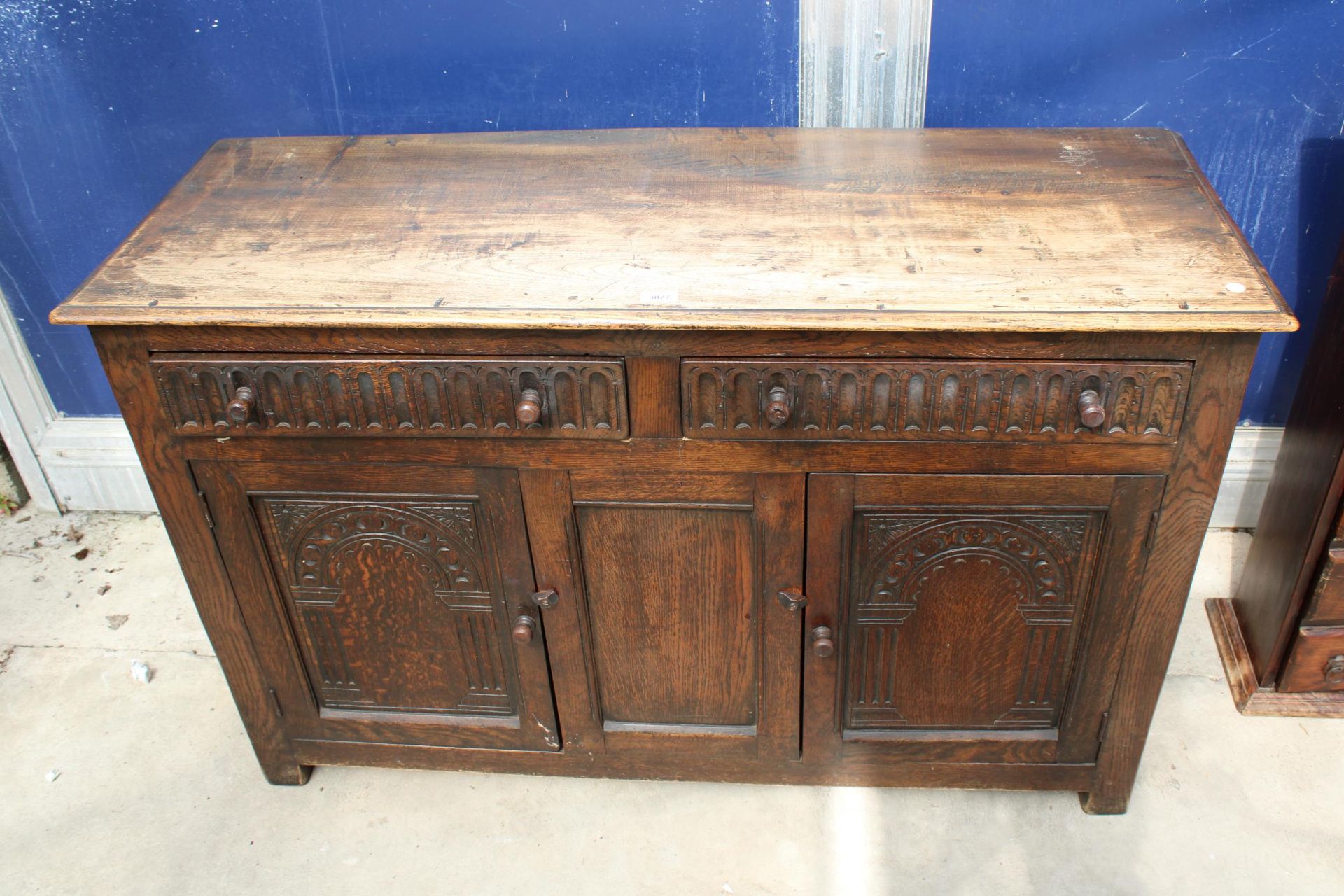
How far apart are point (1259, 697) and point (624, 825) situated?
4.33ft

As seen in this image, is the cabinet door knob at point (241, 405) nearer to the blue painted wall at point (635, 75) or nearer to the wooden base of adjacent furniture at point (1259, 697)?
the blue painted wall at point (635, 75)

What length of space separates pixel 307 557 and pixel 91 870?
2.57 ft

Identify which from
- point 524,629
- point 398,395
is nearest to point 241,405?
point 398,395

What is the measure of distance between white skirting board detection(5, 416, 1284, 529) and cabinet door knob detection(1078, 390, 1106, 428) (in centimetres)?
118

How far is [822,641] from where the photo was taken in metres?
1.73

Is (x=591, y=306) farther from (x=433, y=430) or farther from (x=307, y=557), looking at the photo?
(x=307, y=557)

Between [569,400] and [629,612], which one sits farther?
[629,612]

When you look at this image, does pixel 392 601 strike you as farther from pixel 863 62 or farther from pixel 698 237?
pixel 863 62

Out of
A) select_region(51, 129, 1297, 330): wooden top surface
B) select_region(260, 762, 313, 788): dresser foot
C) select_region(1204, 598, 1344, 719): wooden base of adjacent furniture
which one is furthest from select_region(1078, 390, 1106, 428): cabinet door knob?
select_region(260, 762, 313, 788): dresser foot

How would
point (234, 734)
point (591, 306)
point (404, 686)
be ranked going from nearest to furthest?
1. point (591, 306)
2. point (404, 686)
3. point (234, 734)

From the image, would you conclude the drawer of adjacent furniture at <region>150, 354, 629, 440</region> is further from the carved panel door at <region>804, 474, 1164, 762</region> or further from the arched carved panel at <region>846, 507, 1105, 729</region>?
the arched carved panel at <region>846, 507, 1105, 729</region>

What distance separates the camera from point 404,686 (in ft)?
6.32

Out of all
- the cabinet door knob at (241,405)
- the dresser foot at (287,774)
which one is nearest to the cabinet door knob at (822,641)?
the cabinet door knob at (241,405)

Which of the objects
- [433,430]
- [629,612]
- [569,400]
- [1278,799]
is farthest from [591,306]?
[1278,799]
